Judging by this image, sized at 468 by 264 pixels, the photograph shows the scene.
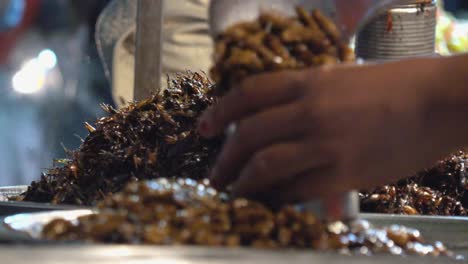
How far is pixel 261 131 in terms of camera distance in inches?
42.1

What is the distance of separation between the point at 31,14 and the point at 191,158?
397 centimetres

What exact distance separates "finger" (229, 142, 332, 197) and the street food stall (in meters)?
0.03

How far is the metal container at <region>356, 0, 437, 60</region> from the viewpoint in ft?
9.16

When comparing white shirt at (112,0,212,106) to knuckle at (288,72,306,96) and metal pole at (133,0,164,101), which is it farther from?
knuckle at (288,72,306,96)

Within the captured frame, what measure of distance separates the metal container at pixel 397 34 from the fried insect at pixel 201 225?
67.0 inches

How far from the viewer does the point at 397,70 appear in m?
1.11

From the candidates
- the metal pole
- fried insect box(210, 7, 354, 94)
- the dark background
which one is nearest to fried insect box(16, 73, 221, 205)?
the metal pole

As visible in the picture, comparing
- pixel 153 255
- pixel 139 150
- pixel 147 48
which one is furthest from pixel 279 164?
pixel 147 48

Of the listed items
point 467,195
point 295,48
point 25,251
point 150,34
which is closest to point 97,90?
point 150,34

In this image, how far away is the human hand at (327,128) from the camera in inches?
41.1

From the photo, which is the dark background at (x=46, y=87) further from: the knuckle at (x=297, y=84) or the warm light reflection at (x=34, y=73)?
the knuckle at (x=297, y=84)

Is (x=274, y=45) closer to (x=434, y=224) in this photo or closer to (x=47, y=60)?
(x=434, y=224)

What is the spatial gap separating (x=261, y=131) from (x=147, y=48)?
64.5 inches

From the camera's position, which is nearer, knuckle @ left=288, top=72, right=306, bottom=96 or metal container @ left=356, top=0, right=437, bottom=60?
knuckle @ left=288, top=72, right=306, bottom=96
